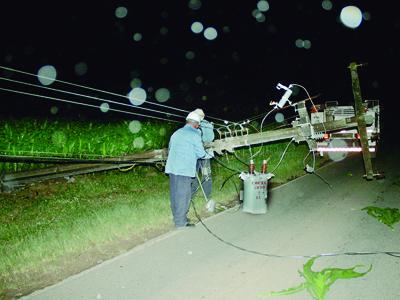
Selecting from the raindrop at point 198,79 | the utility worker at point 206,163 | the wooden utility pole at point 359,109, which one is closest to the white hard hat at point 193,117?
the utility worker at point 206,163

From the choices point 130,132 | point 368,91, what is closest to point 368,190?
point 130,132

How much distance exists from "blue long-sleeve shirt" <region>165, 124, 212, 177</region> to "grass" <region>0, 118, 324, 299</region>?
1270 millimetres

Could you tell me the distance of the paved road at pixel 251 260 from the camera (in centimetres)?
504

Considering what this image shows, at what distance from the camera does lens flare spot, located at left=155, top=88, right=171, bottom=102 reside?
29.0 m

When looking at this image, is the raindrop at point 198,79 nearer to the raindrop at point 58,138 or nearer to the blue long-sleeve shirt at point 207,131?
the raindrop at point 58,138

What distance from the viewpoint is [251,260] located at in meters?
5.97

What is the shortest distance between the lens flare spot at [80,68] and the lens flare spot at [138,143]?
729 inches

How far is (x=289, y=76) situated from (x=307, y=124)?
116 feet

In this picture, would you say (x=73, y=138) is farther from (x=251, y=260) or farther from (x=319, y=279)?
(x=319, y=279)

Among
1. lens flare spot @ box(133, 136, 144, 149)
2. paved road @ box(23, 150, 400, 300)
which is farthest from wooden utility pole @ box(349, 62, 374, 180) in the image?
lens flare spot @ box(133, 136, 144, 149)

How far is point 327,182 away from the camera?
37.6 feet

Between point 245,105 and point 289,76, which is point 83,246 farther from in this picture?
point 289,76

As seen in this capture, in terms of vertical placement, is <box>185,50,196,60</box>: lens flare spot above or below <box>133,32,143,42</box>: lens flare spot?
below

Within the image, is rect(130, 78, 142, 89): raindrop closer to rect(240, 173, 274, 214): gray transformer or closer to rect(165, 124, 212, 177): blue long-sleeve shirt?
rect(240, 173, 274, 214): gray transformer
